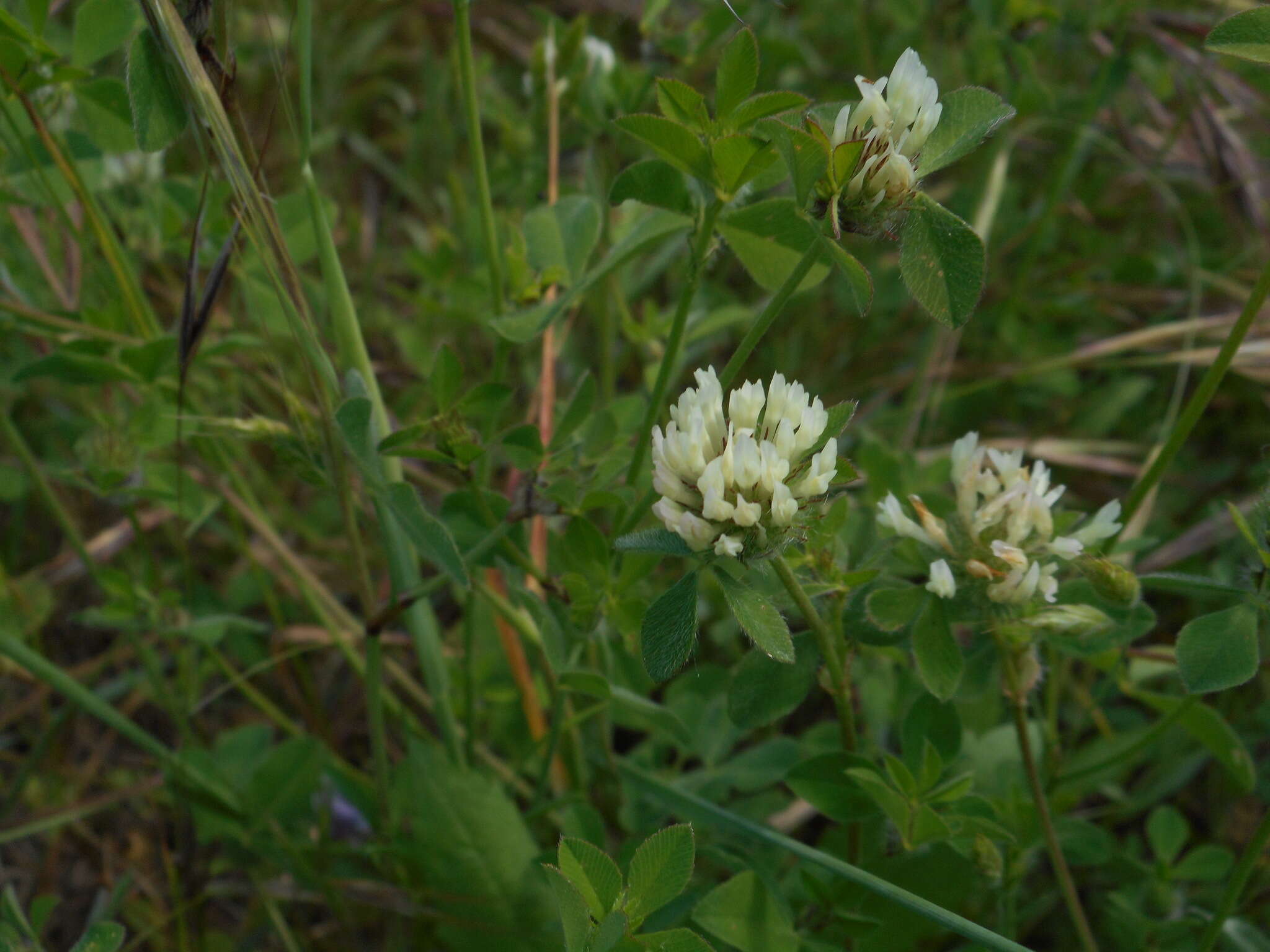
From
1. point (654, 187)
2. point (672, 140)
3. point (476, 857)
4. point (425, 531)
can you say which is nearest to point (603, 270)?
point (654, 187)

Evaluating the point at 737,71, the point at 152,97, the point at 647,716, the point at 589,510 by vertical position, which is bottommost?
the point at 647,716

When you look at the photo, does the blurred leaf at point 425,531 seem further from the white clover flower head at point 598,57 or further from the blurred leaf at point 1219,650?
the white clover flower head at point 598,57

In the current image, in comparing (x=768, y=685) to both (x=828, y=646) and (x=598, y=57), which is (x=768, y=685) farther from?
(x=598, y=57)

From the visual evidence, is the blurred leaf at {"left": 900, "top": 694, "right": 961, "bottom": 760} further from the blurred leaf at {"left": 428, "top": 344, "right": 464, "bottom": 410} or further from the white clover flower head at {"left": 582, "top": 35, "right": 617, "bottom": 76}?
the white clover flower head at {"left": 582, "top": 35, "right": 617, "bottom": 76}

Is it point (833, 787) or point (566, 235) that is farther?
point (566, 235)

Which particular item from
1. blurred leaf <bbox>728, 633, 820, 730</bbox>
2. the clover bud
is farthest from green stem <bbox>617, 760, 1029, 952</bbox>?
the clover bud
